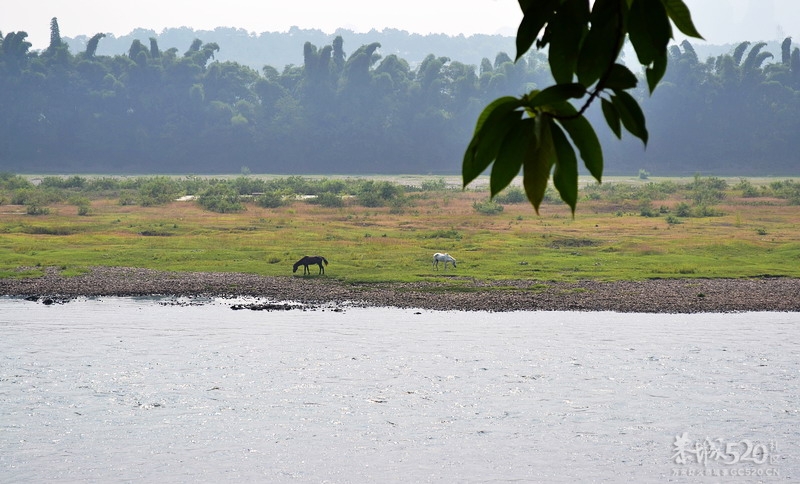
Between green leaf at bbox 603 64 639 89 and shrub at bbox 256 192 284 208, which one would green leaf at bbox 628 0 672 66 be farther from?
shrub at bbox 256 192 284 208

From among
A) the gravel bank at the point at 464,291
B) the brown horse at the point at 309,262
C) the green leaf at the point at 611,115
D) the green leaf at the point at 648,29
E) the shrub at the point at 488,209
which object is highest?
the green leaf at the point at 648,29

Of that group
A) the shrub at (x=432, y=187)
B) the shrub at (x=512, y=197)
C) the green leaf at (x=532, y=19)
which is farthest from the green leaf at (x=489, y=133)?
the shrub at (x=432, y=187)

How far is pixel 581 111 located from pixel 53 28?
326 ft

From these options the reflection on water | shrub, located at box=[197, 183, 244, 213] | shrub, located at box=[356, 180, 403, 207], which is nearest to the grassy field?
shrub, located at box=[197, 183, 244, 213]

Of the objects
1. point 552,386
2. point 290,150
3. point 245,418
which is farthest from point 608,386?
A: point 290,150

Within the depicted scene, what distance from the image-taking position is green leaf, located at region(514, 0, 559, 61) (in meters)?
1.30

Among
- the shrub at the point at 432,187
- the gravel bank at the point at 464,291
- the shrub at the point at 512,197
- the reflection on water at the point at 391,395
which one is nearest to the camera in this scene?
the reflection on water at the point at 391,395

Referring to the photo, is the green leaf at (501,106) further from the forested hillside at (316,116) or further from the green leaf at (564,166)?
the forested hillside at (316,116)

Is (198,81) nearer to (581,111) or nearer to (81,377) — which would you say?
(81,377)

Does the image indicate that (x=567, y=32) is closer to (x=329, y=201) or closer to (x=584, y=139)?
(x=584, y=139)

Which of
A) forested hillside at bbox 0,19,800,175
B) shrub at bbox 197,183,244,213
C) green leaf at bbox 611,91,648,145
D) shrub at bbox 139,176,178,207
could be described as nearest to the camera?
green leaf at bbox 611,91,648,145

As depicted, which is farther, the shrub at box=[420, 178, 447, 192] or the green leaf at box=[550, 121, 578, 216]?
the shrub at box=[420, 178, 447, 192]

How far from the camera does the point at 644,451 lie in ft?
41.8

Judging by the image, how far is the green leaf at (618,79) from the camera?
124cm
